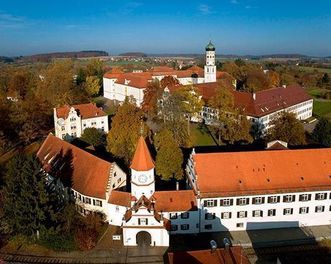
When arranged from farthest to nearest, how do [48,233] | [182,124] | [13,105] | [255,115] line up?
[13,105], [255,115], [182,124], [48,233]

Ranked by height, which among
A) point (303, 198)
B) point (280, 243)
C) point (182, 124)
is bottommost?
point (280, 243)

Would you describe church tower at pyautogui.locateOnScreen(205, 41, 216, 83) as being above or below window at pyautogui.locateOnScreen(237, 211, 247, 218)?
above

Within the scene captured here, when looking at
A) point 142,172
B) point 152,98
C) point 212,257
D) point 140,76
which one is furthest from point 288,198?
point 140,76

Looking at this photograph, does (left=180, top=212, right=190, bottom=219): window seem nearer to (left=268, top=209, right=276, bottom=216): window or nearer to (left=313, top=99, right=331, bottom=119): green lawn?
(left=268, top=209, right=276, bottom=216): window

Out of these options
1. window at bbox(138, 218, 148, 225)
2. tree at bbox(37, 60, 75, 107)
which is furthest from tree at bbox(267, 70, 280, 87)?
window at bbox(138, 218, 148, 225)

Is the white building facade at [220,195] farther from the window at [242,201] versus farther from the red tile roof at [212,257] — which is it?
the red tile roof at [212,257]

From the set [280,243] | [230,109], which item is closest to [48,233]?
[280,243]

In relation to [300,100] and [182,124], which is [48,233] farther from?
[300,100]
